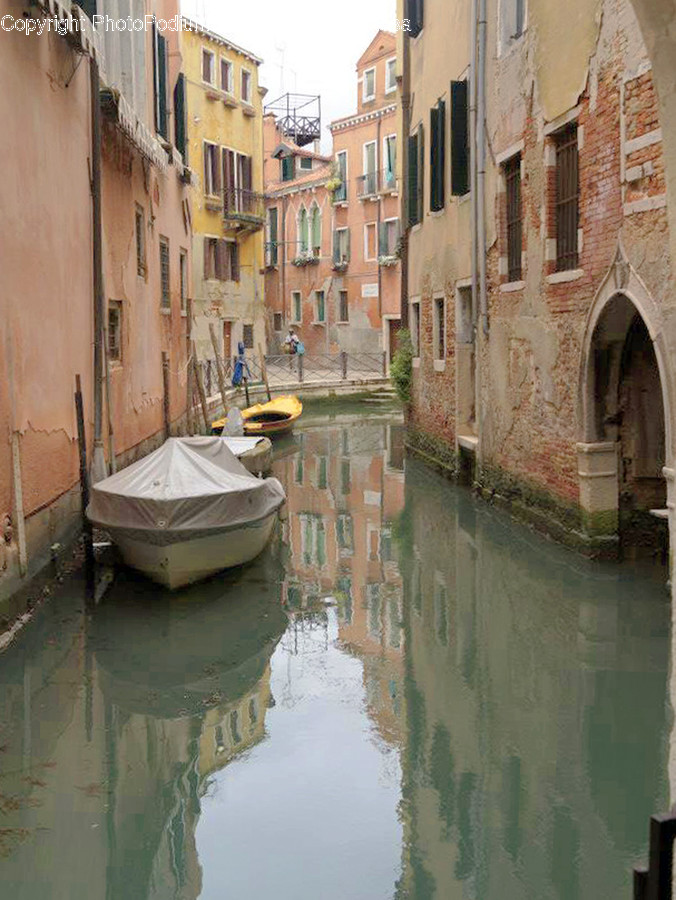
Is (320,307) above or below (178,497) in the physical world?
above

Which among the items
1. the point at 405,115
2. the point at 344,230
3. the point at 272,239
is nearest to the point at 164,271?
the point at 405,115

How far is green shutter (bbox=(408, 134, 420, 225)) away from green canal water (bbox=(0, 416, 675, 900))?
23.1 ft

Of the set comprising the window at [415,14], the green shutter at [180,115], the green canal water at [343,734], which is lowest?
the green canal water at [343,734]

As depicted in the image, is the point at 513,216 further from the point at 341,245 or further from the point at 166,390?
the point at 341,245

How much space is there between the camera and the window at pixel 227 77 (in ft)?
88.0

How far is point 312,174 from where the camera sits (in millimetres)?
35375

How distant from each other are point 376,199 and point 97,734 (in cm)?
2747

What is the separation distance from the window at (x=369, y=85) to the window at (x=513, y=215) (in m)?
22.5

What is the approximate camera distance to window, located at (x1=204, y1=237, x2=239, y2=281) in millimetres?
26875

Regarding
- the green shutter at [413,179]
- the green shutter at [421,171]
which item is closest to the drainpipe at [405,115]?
the green shutter at [413,179]

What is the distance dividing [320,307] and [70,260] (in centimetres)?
2614

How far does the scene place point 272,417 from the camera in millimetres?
19188

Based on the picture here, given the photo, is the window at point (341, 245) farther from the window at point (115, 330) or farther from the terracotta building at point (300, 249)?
the window at point (115, 330)

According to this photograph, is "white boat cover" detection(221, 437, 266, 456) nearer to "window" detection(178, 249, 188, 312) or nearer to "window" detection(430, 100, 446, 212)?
"window" detection(430, 100, 446, 212)
